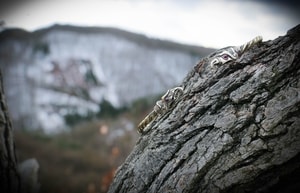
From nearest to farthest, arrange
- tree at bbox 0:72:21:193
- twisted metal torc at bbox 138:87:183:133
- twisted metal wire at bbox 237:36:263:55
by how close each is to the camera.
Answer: twisted metal wire at bbox 237:36:263:55 → twisted metal torc at bbox 138:87:183:133 → tree at bbox 0:72:21:193

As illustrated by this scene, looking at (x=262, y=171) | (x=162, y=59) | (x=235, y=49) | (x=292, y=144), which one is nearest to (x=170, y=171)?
(x=262, y=171)

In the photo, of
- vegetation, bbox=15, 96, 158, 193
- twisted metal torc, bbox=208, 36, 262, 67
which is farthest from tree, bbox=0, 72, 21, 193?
vegetation, bbox=15, 96, 158, 193

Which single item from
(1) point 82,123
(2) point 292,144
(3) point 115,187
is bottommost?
(1) point 82,123

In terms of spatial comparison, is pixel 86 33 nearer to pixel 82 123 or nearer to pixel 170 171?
pixel 82 123

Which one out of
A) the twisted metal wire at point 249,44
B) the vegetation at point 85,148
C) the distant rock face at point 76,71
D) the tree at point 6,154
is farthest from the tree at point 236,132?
the distant rock face at point 76,71

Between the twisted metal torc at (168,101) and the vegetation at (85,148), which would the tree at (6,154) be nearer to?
the twisted metal torc at (168,101)

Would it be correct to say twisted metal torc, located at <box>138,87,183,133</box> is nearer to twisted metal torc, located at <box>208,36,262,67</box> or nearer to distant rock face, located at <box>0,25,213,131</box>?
twisted metal torc, located at <box>208,36,262,67</box>

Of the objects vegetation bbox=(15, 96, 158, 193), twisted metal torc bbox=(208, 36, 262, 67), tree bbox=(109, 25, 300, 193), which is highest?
twisted metal torc bbox=(208, 36, 262, 67)
